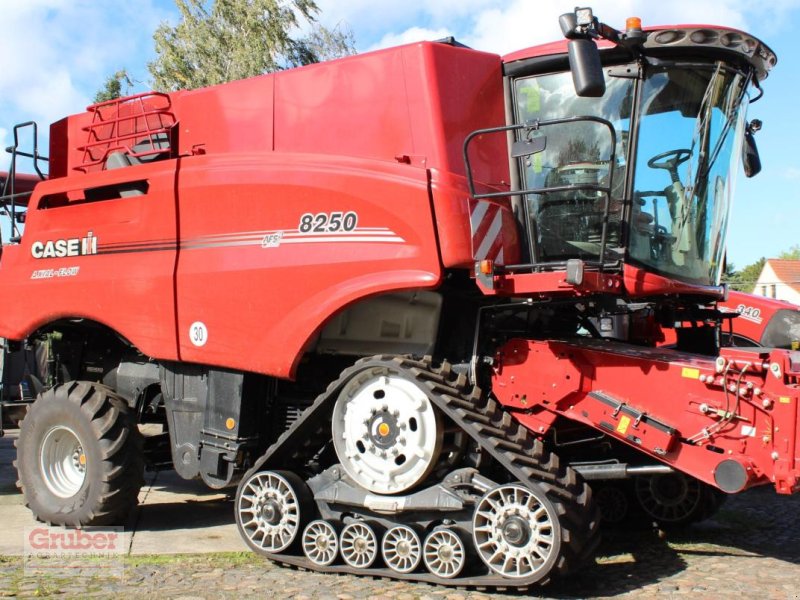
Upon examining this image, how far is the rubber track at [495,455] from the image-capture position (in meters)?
4.84

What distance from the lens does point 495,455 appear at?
196 inches

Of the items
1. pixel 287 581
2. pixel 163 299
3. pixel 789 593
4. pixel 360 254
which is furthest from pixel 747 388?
pixel 163 299

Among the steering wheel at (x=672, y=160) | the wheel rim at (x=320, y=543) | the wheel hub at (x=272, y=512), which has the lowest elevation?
the wheel rim at (x=320, y=543)

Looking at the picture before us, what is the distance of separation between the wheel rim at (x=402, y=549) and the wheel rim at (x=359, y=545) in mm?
76

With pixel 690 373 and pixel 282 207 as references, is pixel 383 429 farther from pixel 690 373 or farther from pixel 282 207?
pixel 690 373

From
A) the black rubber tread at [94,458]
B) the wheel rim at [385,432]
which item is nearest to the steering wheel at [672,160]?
the wheel rim at [385,432]

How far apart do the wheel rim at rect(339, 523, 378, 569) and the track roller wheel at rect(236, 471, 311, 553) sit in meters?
0.36

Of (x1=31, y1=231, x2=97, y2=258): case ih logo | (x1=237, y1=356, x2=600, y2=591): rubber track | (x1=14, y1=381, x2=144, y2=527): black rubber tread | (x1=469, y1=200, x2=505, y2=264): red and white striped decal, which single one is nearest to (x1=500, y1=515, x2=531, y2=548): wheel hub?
(x1=237, y1=356, x2=600, y2=591): rubber track

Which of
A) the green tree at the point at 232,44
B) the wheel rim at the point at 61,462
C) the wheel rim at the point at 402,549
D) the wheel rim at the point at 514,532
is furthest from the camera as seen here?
the green tree at the point at 232,44

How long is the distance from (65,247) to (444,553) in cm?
421

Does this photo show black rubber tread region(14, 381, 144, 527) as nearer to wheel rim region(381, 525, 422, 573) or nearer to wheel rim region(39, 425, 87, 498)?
wheel rim region(39, 425, 87, 498)

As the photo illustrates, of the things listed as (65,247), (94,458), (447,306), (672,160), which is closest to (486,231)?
(447,306)

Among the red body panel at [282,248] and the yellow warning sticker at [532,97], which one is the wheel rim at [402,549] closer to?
the red body panel at [282,248]

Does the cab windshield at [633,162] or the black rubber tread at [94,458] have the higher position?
the cab windshield at [633,162]
